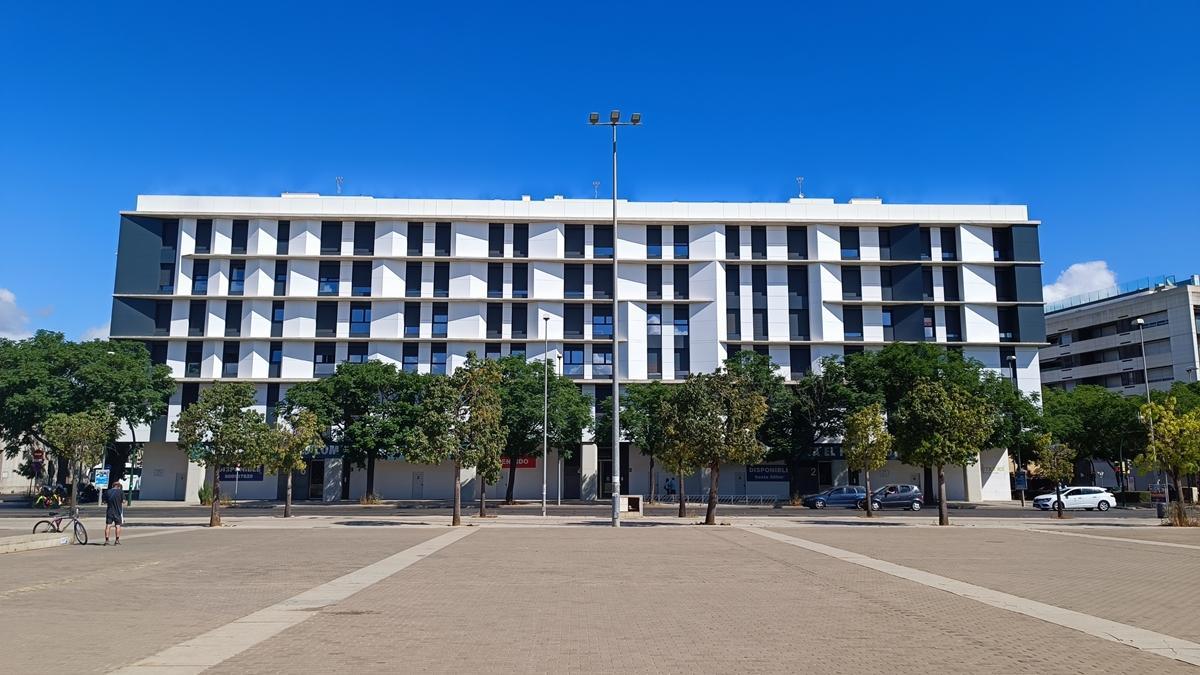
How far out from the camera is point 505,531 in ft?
93.7

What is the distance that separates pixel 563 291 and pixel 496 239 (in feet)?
22.8

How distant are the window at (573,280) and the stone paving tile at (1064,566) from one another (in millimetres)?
37449

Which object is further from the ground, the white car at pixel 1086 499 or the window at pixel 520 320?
the window at pixel 520 320

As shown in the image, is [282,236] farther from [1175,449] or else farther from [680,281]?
[1175,449]

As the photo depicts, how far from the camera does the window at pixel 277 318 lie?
6256 centimetres

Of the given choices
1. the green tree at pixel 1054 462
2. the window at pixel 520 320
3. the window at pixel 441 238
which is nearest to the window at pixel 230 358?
the window at pixel 441 238

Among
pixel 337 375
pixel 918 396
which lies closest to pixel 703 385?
pixel 918 396

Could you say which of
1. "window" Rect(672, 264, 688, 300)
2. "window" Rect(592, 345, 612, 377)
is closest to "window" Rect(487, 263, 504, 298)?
"window" Rect(592, 345, 612, 377)

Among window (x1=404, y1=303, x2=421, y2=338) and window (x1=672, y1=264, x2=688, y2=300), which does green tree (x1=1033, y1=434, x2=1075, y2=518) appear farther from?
window (x1=404, y1=303, x2=421, y2=338)

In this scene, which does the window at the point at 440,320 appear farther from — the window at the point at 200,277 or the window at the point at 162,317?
the window at the point at 162,317

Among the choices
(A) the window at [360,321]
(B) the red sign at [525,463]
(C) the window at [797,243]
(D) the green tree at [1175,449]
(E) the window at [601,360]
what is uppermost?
(C) the window at [797,243]

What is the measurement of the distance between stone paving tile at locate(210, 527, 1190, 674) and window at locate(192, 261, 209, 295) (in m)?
54.7

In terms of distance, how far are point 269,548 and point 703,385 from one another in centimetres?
1747

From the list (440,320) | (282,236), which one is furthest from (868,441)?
(282,236)
